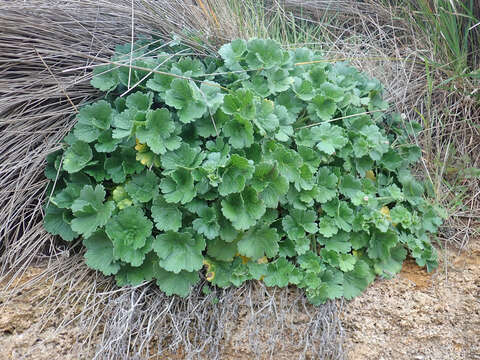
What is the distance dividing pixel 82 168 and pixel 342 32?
1.74 meters

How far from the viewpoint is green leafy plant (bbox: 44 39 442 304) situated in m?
1.61

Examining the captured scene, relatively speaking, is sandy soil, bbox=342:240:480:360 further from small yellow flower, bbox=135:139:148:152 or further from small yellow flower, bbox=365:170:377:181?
small yellow flower, bbox=135:139:148:152

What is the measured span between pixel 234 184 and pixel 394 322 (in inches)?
34.2

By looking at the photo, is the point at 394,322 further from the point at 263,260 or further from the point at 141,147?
the point at 141,147

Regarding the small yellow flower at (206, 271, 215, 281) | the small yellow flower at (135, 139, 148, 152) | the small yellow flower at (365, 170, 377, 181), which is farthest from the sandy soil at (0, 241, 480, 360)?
the small yellow flower at (135, 139, 148, 152)

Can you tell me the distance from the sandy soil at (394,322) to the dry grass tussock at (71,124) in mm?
71


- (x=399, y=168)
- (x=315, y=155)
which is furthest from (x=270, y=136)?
(x=399, y=168)

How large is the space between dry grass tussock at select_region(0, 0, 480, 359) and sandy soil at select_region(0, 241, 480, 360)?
0.23 ft

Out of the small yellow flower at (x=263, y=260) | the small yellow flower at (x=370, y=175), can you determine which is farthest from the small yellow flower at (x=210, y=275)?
the small yellow flower at (x=370, y=175)

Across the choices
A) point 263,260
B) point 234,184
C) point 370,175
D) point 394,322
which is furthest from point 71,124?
point 394,322

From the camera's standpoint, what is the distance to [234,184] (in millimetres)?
1580

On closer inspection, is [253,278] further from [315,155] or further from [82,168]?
[82,168]

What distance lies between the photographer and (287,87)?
6.11 ft

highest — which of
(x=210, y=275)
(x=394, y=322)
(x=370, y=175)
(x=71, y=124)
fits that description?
(x=71, y=124)
